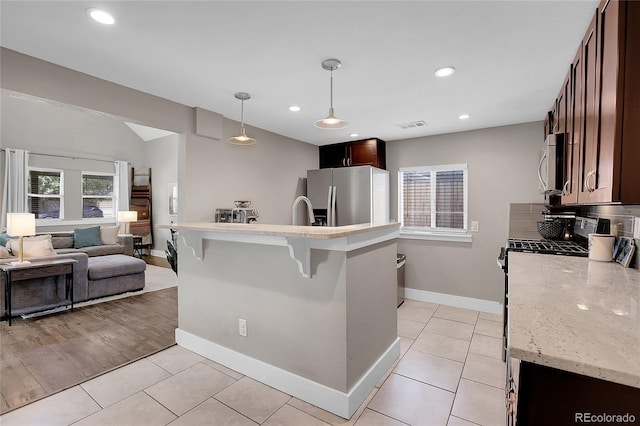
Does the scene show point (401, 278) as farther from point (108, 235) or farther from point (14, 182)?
point (14, 182)

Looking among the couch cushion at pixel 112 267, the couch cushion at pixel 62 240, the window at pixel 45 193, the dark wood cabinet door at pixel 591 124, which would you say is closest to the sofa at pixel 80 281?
the couch cushion at pixel 112 267

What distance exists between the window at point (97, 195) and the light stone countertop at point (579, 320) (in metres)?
8.55

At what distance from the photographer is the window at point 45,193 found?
20.7 feet

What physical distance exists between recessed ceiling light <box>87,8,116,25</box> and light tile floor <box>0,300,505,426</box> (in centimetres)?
238

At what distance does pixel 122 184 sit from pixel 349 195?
620 centimetres

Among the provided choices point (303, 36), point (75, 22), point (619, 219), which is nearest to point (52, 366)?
point (75, 22)

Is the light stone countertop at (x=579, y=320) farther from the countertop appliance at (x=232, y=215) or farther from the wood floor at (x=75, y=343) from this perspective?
the wood floor at (x=75, y=343)

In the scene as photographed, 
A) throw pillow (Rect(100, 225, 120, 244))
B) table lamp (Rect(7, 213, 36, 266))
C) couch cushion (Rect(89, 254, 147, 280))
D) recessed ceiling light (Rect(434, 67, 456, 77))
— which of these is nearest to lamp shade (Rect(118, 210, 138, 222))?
throw pillow (Rect(100, 225, 120, 244))

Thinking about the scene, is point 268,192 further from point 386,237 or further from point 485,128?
point 485,128

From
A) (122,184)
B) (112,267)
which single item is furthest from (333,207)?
(122,184)

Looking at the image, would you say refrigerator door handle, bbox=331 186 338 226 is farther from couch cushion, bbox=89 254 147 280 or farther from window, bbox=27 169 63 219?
window, bbox=27 169 63 219

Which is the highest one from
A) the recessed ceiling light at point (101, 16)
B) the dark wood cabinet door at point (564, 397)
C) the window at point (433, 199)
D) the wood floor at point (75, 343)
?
the recessed ceiling light at point (101, 16)

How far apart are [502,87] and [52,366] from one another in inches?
175

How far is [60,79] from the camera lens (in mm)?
2285
